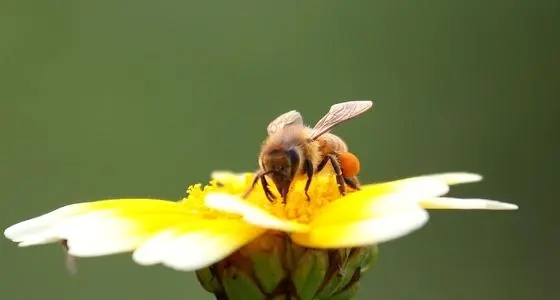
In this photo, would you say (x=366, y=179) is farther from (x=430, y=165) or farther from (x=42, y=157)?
(x=42, y=157)

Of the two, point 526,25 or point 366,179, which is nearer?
point 366,179

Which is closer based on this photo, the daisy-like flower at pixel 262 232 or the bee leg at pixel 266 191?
the daisy-like flower at pixel 262 232

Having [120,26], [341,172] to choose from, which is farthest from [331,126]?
[120,26]

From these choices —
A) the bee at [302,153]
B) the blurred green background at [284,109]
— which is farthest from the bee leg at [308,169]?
the blurred green background at [284,109]

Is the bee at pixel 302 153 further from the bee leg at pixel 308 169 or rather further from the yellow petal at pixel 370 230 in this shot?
the yellow petal at pixel 370 230

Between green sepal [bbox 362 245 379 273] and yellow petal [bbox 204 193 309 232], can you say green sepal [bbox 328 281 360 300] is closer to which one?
green sepal [bbox 362 245 379 273]

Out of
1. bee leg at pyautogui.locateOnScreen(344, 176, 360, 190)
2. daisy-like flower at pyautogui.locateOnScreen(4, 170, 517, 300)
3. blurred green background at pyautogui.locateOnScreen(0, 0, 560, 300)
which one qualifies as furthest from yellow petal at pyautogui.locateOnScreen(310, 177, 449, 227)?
blurred green background at pyautogui.locateOnScreen(0, 0, 560, 300)
